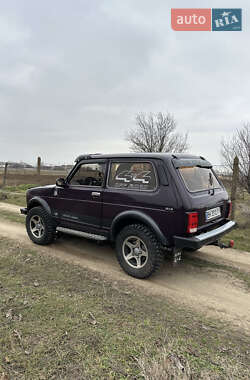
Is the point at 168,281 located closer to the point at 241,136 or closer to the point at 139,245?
the point at 139,245

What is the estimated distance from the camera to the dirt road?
10.3ft

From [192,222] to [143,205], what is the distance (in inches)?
30.4

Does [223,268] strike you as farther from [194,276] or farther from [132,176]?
[132,176]

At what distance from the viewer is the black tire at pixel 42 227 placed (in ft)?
16.5

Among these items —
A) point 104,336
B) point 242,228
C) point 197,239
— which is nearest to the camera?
point 104,336

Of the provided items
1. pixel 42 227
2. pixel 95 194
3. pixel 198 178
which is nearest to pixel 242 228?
pixel 198 178

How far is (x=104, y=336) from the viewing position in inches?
95.3

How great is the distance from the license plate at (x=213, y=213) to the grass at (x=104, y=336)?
4.61 feet

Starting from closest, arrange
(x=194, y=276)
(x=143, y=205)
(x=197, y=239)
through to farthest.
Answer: (x=197, y=239) → (x=143, y=205) → (x=194, y=276)

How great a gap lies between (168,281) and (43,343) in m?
2.07

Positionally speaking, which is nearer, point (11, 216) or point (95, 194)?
point (95, 194)

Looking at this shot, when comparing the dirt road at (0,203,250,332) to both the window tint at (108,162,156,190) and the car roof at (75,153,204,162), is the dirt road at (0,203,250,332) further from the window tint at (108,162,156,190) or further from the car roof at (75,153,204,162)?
the car roof at (75,153,204,162)

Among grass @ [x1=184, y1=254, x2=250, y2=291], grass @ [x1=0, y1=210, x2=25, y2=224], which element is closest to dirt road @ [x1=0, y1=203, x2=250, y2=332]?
grass @ [x1=184, y1=254, x2=250, y2=291]

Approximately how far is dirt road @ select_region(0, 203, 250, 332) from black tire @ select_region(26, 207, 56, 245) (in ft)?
0.51
